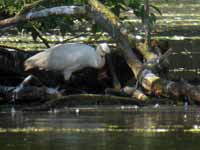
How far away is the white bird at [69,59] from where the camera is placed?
1618 centimetres

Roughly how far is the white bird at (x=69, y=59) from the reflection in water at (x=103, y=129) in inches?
74.1

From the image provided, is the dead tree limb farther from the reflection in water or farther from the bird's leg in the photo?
the bird's leg

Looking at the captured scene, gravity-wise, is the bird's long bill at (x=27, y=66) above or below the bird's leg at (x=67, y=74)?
above

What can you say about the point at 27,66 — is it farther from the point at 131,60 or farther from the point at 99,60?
the point at 131,60

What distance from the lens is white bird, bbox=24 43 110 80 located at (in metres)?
16.2

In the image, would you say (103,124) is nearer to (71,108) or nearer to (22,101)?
(71,108)

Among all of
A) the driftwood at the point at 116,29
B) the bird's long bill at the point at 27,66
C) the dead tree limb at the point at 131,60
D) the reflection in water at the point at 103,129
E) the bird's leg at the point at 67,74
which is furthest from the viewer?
the bird's long bill at the point at 27,66

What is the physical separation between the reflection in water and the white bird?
6.18 feet

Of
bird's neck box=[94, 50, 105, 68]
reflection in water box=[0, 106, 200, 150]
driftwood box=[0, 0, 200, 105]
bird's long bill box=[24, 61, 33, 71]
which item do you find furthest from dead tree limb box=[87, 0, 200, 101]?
bird's long bill box=[24, 61, 33, 71]

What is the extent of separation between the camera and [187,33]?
33094 mm

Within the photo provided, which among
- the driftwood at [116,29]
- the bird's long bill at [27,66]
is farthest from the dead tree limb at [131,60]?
the bird's long bill at [27,66]

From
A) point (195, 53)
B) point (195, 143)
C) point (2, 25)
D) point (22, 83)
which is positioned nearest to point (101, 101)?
point (22, 83)

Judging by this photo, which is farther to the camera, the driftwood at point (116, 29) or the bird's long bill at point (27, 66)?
the bird's long bill at point (27, 66)

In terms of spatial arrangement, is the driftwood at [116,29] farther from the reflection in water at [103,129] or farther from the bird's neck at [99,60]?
the reflection in water at [103,129]
